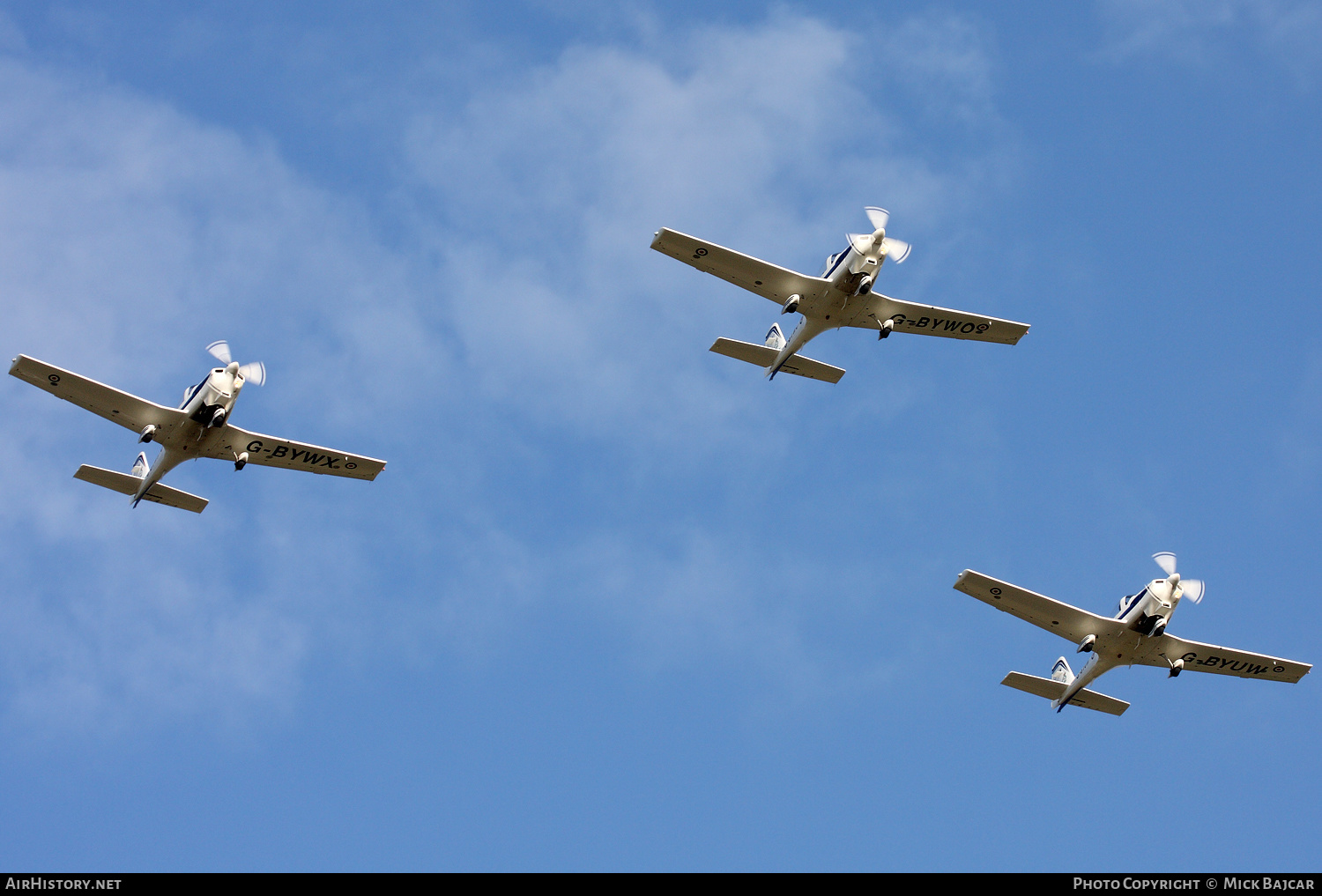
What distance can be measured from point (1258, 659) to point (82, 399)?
139 feet

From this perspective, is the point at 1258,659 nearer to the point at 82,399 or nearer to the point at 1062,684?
the point at 1062,684

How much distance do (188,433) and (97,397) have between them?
302cm

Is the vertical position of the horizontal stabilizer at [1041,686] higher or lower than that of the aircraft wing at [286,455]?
lower

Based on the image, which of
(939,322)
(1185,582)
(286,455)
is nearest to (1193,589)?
(1185,582)

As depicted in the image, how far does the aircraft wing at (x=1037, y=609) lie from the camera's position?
41812 millimetres

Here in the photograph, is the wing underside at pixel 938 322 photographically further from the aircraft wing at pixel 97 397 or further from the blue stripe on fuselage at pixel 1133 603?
the aircraft wing at pixel 97 397

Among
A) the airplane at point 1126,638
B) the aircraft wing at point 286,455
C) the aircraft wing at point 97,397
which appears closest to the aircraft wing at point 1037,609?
the airplane at point 1126,638

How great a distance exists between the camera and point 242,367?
4016 centimetres

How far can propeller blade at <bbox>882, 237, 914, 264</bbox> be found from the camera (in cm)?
4156

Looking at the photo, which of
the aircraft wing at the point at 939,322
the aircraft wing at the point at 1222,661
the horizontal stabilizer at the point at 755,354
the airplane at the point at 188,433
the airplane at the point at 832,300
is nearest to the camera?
the airplane at the point at 188,433

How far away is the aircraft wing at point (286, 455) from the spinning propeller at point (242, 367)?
2.76 meters
